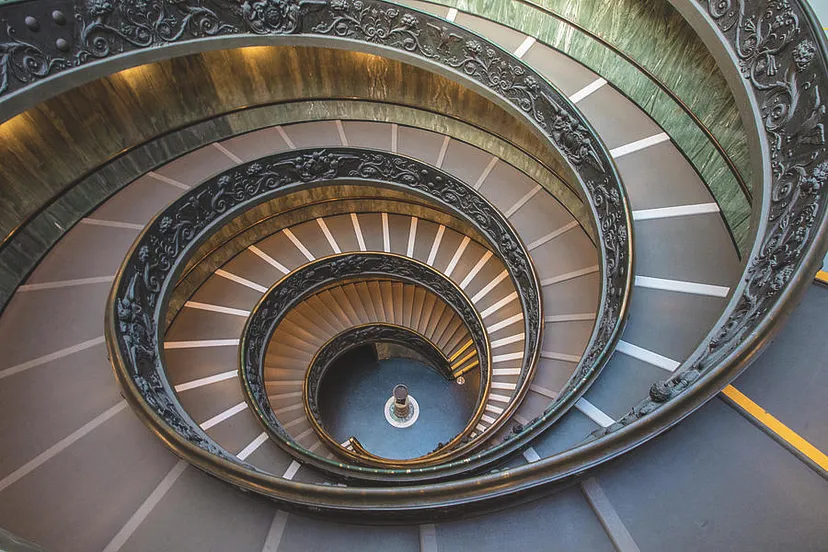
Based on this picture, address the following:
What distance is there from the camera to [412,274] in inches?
441

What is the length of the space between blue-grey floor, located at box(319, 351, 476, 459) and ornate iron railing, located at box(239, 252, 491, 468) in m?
1.45

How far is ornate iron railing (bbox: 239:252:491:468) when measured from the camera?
26.5ft

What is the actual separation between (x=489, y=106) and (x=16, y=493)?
30.3 ft

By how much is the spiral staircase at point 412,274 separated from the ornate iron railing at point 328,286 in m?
0.08

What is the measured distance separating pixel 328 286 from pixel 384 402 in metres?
3.89

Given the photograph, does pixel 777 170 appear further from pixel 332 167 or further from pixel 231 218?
pixel 231 218

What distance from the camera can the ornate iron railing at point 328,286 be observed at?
8062mm

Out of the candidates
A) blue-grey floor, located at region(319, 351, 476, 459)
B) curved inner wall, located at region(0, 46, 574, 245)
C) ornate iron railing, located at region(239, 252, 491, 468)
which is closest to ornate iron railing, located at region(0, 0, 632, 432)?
curved inner wall, located at region(0, 46, 574, 245)

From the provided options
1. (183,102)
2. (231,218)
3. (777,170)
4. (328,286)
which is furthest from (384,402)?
(777,170)

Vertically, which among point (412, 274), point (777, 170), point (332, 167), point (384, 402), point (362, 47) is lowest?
point (777, 170)

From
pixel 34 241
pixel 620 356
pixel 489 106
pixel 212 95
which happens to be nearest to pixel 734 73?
pixel 620 356

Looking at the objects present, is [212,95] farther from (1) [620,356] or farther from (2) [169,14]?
(1) [620,356]

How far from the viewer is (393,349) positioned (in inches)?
544

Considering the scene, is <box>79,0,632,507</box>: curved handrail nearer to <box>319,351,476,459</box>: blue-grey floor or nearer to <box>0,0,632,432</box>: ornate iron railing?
<box>0,0,632,432</box>: ornate iron railing
